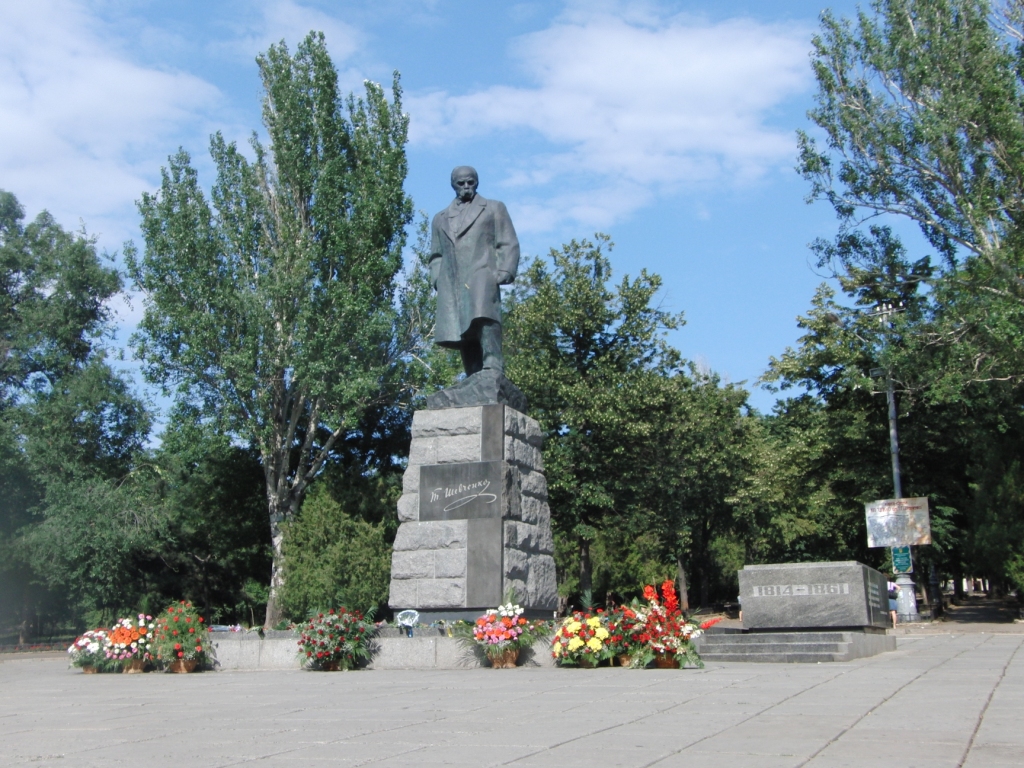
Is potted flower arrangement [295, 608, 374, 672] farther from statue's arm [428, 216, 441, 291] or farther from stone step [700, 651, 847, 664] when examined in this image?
statue's arm [428, 216, 441, 291]

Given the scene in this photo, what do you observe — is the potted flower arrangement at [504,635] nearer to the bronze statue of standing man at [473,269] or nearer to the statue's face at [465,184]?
the bronze statue of standing man at [473,269]

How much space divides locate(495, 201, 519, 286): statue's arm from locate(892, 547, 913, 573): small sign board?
1632 cm

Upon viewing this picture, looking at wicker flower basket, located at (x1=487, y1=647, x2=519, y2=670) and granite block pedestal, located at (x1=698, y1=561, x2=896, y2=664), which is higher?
granite block pedestal, located at (x1=698, y1=561, x2=896, y2=664)

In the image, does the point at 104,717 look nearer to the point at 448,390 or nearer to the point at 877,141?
the point at 448,390

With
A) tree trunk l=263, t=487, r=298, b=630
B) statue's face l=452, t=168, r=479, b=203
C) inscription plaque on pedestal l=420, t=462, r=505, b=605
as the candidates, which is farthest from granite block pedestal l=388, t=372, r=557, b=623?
tree trunk l=263, t=487, r=298, b=630

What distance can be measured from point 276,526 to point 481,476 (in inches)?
621

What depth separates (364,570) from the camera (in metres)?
23.9

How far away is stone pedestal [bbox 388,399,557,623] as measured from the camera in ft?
38.2

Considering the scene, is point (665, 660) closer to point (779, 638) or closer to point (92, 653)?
point (779, 638)

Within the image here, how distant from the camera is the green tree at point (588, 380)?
2709 cm

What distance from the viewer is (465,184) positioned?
13094 mm

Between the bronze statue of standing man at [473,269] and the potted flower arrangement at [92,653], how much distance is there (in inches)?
207

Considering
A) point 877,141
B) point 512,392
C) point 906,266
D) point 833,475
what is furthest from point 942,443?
point 512,392
